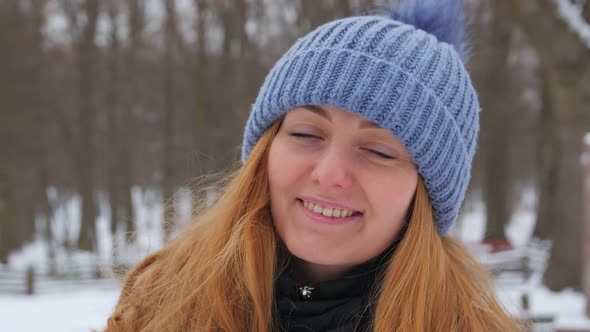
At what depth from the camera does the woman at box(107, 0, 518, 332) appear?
1.75 m

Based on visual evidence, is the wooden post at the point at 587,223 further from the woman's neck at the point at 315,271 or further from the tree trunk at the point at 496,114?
the tree trunk at the point at 496,114

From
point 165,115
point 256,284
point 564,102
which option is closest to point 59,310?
point 165,115

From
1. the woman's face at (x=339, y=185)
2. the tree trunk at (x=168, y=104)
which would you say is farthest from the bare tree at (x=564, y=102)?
the tree trunk at (x=168, y=104)

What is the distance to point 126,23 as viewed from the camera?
18.5 metres

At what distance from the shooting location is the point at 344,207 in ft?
5.63

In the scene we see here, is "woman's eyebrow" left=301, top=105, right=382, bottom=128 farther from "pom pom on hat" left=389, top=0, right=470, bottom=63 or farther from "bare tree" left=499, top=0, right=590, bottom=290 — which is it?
"bare tree" left=499, top=0, right=590, bottom=290

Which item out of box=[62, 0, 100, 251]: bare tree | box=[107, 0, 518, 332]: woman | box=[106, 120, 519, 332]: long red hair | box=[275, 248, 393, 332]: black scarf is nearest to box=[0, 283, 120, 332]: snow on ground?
box=[62, 0, 100, 251]: bare tree

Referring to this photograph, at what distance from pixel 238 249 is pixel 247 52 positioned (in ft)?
50.5

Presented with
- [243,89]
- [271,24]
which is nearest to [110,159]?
[243,89]

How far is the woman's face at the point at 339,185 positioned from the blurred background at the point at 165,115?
758 cm

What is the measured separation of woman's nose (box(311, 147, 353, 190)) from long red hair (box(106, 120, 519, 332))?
0.31 metres

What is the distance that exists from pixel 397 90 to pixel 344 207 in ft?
1.36

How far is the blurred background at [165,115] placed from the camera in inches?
415

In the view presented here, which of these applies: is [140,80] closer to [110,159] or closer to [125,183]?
[110,159]
